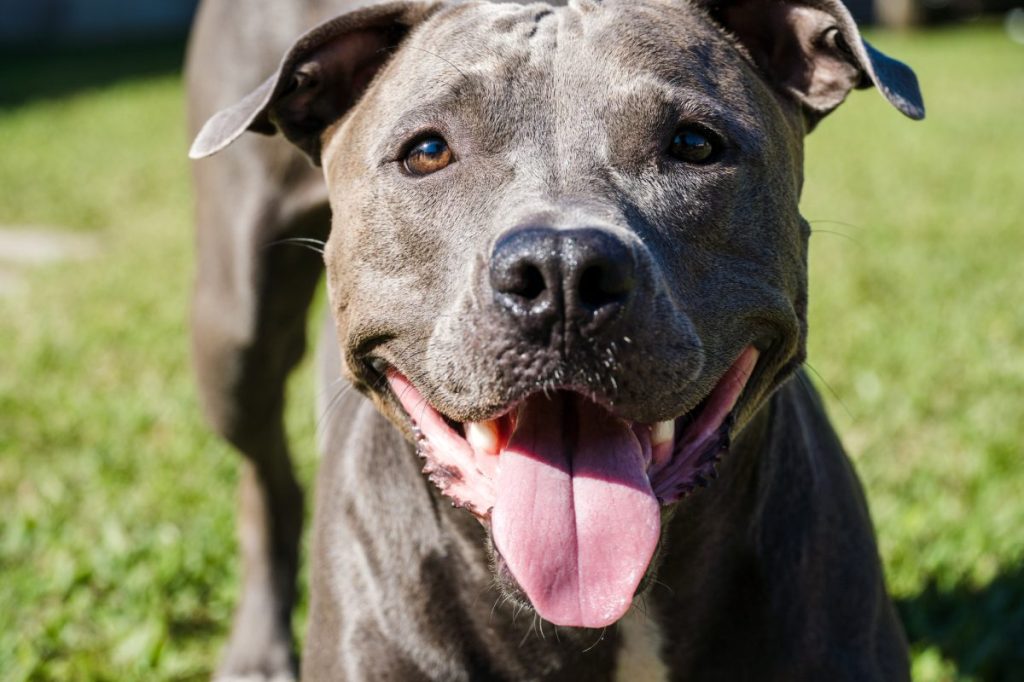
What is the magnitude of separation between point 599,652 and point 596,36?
144 centimetres

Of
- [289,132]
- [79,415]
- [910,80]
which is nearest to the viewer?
[910,80]

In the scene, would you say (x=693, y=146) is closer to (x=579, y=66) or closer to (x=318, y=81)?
(x=579, y=66)

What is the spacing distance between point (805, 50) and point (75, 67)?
20.6m

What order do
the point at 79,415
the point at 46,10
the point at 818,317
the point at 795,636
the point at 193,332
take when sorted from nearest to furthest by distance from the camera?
the point at 795,636 < the point at 193,332 < the point at 79,415 < the point at 818,317 < the point at 46,10

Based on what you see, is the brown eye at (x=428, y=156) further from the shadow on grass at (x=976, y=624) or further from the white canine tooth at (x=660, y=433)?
the shadow on grass at (x=976, y=624)

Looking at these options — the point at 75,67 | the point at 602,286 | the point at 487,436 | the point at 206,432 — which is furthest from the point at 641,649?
the point at 75,67

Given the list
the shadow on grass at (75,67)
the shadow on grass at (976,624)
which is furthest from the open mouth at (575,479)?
the shadow on grass at (75,67)

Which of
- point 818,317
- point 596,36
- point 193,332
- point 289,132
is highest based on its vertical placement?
point 596,36

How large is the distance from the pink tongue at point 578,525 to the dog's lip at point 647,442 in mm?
73

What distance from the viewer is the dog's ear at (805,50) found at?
3225 millimetres

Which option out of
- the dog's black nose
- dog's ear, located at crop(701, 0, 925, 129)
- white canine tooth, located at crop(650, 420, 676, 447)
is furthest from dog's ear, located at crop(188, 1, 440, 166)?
white canine tooth, located at crop(650, 420, 676, 447)

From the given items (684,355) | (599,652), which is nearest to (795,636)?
(599,652)

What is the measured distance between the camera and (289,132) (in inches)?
138

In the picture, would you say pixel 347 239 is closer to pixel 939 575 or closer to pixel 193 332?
pixel 193 332
